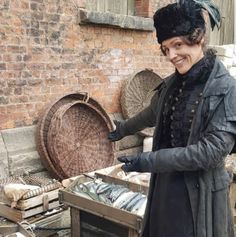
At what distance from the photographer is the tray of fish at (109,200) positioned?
2785mm

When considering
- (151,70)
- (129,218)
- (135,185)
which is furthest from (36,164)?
(151,70)

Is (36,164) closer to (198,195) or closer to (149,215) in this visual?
(149,215)

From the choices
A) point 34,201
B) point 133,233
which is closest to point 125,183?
point 133,233

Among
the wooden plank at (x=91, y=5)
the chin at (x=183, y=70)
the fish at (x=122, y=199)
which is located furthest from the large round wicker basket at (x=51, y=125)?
the chin at (x=183, y=70)

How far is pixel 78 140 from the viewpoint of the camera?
182 inches

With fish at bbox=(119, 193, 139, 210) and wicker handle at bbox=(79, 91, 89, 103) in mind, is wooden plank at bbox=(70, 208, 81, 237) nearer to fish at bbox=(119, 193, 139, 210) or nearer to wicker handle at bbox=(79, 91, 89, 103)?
fish at bbox=(119, 193, 139, 210)

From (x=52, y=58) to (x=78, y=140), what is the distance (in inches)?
38.0

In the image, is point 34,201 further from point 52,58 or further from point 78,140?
point 52,58

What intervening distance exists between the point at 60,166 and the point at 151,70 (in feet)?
7.10

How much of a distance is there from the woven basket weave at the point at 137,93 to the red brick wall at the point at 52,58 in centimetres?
12

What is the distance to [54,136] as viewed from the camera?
13.9ft

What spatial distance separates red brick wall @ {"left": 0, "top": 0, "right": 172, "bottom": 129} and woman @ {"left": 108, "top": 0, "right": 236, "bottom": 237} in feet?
8.07

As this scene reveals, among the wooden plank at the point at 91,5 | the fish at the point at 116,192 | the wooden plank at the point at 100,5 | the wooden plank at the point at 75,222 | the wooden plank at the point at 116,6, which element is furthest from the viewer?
the wooden plank at the point at 116,6

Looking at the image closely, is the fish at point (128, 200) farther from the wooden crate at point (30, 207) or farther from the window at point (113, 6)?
the window at point (113, 6)
